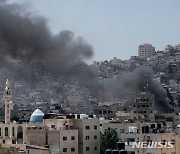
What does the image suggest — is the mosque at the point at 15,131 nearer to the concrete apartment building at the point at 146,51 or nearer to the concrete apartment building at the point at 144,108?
the concrete apartment building at the point at 144,108

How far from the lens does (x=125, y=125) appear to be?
41688 mm

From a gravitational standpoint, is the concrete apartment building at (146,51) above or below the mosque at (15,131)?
above

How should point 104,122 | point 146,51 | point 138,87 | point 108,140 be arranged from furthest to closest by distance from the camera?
point 146,51
point 138,87
point 104,122
point 108,140

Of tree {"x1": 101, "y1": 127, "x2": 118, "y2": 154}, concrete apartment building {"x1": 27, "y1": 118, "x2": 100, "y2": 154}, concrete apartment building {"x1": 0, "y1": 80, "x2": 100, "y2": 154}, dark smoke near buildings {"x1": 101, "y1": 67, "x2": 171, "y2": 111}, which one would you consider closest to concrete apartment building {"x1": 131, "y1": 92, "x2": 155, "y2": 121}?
dark smoke near buildings {"x1": 101, "y1": 67, "x2": 171, "y2": 111}

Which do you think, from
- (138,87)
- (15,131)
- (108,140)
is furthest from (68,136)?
(138,87)

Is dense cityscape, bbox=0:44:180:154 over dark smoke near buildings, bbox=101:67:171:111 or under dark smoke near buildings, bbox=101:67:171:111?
under

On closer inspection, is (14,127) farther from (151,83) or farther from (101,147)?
(151,83)

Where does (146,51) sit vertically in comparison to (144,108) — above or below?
above

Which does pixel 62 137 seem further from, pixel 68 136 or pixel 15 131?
pixel 15 131

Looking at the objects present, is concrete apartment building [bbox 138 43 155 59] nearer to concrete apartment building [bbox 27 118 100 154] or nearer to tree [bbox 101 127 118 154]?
tree [bbox 101 127 118 154]

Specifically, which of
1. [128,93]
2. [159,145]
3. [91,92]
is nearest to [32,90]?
[91,92]

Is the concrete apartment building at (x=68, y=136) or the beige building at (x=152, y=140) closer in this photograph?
the beige building at (x=152, y=140)

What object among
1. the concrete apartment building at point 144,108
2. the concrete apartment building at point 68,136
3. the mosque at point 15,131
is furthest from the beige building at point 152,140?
the concrete apartment building at point 144,108

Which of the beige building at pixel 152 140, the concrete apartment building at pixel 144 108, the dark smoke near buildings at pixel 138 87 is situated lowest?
the beige building at pixel 152 140
